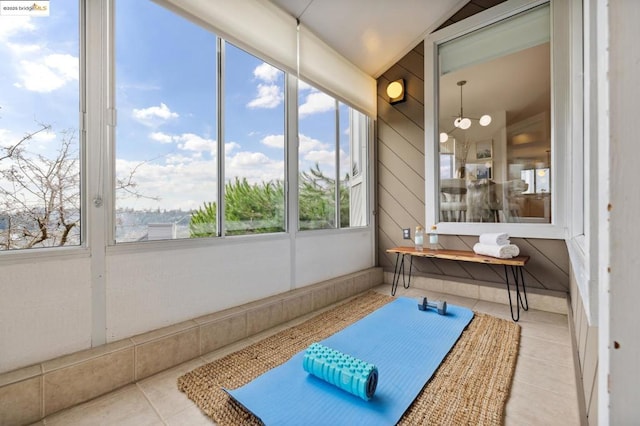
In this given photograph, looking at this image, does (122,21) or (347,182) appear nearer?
(122,21)

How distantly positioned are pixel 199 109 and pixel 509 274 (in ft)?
10.2

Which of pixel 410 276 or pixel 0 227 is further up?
pixel 0 227

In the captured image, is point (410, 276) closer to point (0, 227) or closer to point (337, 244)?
point (337, 244)

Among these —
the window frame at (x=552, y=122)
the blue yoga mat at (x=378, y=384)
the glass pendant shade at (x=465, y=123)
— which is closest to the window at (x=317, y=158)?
the window frame at (x=552, y=122)

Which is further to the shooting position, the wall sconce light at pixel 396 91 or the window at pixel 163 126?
the wall sconce light at pixel 396 91

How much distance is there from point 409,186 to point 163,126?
262 centimetres

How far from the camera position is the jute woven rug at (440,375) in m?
1.24

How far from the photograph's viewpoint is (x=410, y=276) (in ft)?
11.1

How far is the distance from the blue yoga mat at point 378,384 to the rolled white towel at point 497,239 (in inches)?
31.3

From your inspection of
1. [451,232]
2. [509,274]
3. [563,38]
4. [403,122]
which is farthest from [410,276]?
[563,38]

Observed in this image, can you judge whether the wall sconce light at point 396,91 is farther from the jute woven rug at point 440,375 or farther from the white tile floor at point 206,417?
the white tile floor at point 206,417

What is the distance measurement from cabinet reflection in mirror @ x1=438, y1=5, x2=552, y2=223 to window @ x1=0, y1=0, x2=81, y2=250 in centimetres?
315

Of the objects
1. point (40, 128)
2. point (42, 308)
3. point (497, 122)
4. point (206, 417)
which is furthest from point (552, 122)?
point (42, 308)

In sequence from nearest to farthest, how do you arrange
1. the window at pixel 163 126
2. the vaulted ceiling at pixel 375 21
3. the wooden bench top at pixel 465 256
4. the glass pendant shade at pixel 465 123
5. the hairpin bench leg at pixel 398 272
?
the window at pixel 163 126
the wooden bench top at pixel 465 256
the vaulted ceiling at pixel 375 21
the glass pendant shade at pixel 465 123
the hairpin bench leg at pixel 398 272
